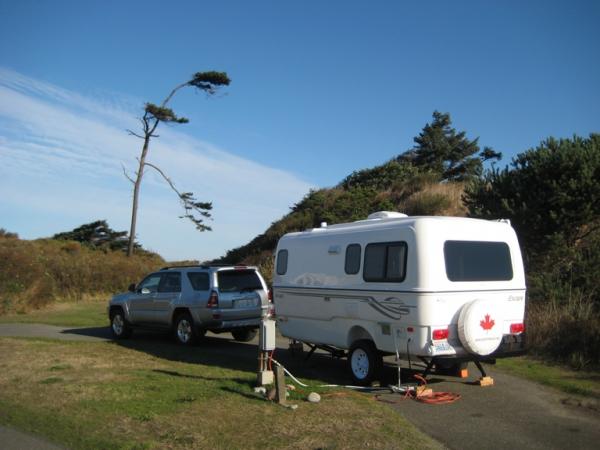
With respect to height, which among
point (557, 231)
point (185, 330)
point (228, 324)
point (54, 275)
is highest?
point (557, 231)

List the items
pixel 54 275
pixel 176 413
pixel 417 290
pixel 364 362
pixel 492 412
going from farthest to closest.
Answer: pixel 54 275 → pixel 364 362 → pixel 417 290 → pixel 492 412 → pixel 176 413

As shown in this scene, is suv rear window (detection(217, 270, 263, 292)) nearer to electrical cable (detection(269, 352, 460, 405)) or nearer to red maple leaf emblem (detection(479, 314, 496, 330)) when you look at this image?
electrical cable (detection(269, 352, 460, 405))

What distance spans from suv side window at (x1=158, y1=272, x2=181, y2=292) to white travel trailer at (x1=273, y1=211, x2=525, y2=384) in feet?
15.6

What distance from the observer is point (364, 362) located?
30.4 feet

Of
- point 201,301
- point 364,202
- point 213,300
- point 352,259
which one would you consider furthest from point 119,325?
point 364,202

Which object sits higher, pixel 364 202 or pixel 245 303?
pixel 364 202

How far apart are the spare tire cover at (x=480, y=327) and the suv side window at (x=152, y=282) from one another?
8.55 meters

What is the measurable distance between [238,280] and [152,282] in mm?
2587

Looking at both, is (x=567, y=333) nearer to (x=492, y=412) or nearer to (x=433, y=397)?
(x=433, y=397)

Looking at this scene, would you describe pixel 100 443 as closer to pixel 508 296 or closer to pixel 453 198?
pixel 508 296

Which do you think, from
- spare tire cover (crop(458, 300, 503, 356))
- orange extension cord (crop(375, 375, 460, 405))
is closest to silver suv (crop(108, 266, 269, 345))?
orange extension cord (crop(375, 375, 460, 405))

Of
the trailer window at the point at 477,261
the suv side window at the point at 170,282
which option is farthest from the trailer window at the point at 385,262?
the suv side window at the point at 170,282

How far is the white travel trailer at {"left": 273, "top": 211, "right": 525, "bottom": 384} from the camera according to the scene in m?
8.30

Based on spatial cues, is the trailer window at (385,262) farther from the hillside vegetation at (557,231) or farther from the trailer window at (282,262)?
the hillside vegetation at (557,231)
